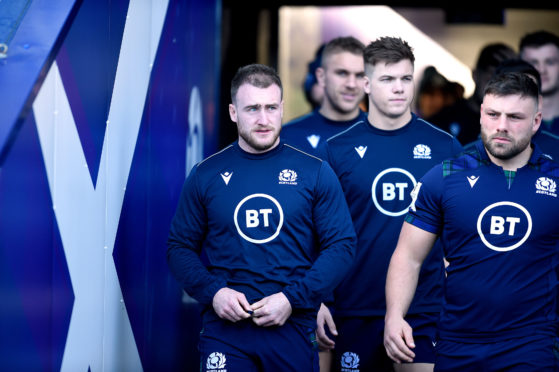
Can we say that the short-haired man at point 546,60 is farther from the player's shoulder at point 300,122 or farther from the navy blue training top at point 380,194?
the navy blue training top at point 380,194

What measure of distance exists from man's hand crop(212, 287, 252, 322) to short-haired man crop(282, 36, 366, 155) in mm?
2061

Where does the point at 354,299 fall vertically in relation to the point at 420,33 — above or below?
below

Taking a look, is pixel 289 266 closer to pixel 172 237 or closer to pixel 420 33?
pixel 172 237

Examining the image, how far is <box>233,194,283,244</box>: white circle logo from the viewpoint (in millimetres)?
4191

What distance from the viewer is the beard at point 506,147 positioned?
157 inches

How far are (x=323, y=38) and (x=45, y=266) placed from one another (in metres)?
5.60

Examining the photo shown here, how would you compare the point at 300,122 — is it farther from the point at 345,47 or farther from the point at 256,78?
the point at 256,78

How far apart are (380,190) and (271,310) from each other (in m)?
1.18

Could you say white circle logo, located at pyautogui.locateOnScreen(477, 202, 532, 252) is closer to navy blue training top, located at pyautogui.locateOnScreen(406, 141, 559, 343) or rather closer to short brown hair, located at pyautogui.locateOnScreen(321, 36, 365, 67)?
navy blue training top, located at pyautogui.locateOnScreen(406, 141, 559, 343)

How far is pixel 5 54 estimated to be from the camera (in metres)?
3.19

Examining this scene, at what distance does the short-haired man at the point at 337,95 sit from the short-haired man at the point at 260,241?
5.40 ft

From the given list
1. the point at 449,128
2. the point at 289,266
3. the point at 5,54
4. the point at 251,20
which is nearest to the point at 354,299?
the point at 289,266

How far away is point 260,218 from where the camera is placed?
4203mm

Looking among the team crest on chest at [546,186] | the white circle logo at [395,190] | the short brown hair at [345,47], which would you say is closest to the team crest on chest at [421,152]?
the white circle logo at [395,190]
